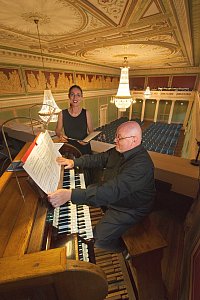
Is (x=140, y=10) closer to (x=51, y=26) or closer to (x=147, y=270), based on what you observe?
(x=51, y=26)

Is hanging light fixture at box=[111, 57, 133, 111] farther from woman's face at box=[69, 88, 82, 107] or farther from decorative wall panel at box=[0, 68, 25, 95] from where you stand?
decorative wall panel at box=[0, 68, 25, 95]

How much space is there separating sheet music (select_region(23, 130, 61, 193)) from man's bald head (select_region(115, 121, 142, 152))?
81 cm

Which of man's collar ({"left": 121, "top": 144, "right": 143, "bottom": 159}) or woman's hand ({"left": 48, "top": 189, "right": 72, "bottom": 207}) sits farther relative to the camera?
man's collar ({"left": 121, "top": 144, "right": 143, "bottom": 159})

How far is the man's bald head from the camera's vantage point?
1.77 meters

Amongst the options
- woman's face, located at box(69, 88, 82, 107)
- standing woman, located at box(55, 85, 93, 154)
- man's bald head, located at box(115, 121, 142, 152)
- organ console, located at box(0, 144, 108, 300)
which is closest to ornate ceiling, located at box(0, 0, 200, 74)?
woman's face, located at box(69, 88, 82, 107)

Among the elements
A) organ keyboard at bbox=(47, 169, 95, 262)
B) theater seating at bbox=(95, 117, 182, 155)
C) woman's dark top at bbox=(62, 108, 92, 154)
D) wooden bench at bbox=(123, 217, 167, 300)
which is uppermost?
woman's dark top at bbox=(62, 108, 92, 154)

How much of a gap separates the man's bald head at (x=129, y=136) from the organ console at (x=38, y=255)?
0.99 m

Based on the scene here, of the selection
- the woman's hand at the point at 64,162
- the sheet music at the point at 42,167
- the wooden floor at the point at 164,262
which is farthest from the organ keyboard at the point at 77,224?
the wooden floor at the point at 164,262

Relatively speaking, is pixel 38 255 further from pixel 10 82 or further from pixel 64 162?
pixel 10 82

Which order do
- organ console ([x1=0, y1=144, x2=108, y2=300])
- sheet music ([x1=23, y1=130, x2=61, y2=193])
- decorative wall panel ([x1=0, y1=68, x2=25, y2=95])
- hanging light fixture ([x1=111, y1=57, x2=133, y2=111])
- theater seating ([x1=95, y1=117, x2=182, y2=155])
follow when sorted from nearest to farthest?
1. organ console ([x1=0, y1=144, x2=108, y2=300])
2. sheet music ([x1=23, y1=130, x2=61, y2=193])
3. hanging light fixture ([x1=111, y1=57, x2=133, y2=111])
4. decorative wall panel ([x1=0, y1=68, x2=25, y2=95])
5. theater seating ([x1=95, y1=117, x2=182, y2=155])

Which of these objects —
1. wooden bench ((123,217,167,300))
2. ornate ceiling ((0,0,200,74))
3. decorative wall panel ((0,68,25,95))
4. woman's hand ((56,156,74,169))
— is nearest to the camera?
wooden bench ((123,217,167,300))

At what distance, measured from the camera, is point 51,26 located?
161 inches

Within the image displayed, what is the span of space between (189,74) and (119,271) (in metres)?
18.4

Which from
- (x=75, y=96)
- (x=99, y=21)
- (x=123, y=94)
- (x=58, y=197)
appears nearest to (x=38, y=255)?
(x=58, y=197)
